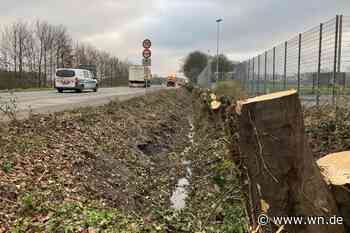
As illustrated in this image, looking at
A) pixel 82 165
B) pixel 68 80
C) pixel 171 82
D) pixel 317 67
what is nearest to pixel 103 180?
pixel 82 165

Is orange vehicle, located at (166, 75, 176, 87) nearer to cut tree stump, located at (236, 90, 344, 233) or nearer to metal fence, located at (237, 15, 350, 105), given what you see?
metal fence, located at (237, 15, 350, 105)

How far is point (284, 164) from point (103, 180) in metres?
5.82

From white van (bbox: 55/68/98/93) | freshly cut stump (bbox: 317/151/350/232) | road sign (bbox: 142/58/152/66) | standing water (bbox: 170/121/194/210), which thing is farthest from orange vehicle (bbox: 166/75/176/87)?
freshly cut stump (bbox: 317/151/350/232)

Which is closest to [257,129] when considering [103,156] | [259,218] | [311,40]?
[259,218]

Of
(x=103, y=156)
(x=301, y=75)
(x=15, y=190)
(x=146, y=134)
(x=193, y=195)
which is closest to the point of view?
(x=15, y=190)

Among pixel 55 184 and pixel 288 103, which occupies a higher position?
pixel 288 103

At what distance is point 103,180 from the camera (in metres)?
9.07

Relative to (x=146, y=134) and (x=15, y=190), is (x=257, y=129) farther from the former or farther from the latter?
(x=146, y=134)

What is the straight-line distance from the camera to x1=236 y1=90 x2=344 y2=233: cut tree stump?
12.2ft

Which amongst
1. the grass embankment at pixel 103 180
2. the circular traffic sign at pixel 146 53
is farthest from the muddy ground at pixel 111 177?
the circular traffic sign at pixel 146 53

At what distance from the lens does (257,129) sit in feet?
12.4

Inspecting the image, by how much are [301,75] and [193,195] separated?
18.8 ft

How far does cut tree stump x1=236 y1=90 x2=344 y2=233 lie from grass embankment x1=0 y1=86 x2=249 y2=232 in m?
1.59

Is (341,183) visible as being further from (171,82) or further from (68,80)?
(171,82)
